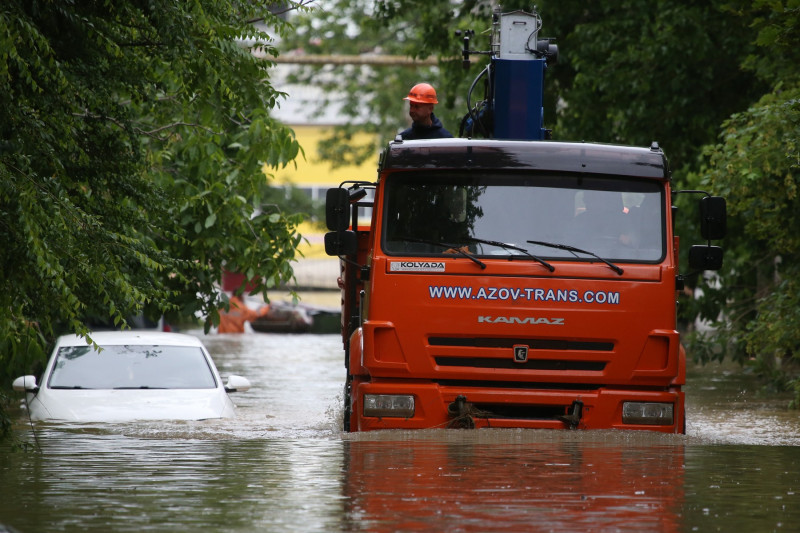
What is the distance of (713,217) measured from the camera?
38.6ft

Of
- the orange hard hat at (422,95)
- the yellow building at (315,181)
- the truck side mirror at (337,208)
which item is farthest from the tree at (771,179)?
the yellow building at (315,181)

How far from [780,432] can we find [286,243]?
668cm

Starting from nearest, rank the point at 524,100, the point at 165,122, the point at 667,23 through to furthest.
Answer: the point at 524,100, the point at 165,122, the point at 667,23

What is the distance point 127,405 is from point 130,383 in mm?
530

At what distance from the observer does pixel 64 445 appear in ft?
38.7

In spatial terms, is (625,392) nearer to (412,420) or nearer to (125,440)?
(412,420)

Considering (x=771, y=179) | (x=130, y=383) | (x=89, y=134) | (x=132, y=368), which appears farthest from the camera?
(x=771, y=179)

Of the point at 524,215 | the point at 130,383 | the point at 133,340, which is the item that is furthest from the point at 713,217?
the point at 133,340

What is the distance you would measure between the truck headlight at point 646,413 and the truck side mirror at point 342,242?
2.43 meters

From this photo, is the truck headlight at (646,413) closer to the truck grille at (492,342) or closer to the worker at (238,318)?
the truck grille at (492,342)

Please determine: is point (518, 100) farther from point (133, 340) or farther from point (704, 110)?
point (704, 110)

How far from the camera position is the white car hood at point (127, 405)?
1359 centimetres

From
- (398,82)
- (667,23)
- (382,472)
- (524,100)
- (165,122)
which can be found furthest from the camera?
(398,82)

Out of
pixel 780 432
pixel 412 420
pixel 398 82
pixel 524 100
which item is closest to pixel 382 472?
pixel 412 420
